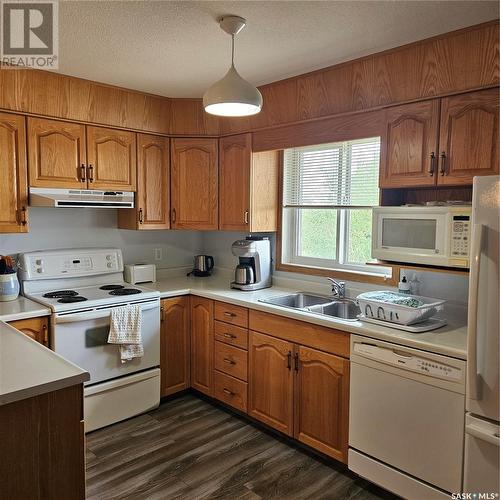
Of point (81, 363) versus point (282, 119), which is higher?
point (282, 119)

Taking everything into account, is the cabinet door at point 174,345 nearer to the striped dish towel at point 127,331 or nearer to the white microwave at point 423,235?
the striped dish towel at point 127,331

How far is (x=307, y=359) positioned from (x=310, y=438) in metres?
0.48

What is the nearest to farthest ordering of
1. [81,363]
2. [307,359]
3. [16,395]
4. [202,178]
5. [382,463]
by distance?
1. [16,395]
2. [382,463]
3. [307,359]
4. [81,363]
5. [202,178]

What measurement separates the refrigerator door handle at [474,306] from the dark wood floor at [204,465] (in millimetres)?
916

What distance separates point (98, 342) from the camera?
113 inches

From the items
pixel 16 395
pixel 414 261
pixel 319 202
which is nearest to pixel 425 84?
pixel 414 261

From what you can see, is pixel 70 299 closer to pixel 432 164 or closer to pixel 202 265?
pixel 202 265

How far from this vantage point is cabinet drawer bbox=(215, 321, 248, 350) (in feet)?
9.80

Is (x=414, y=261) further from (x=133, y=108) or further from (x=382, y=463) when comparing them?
(x=133, y=108)

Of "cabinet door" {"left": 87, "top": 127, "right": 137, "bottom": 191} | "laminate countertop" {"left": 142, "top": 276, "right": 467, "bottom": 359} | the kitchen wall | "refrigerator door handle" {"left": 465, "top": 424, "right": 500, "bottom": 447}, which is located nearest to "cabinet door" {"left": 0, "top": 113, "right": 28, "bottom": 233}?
the kitchen wall

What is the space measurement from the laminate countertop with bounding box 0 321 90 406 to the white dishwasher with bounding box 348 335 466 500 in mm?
1399

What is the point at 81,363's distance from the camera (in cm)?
277

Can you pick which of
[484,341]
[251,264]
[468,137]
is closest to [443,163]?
[468,137]

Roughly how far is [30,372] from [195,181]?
7.42ft
